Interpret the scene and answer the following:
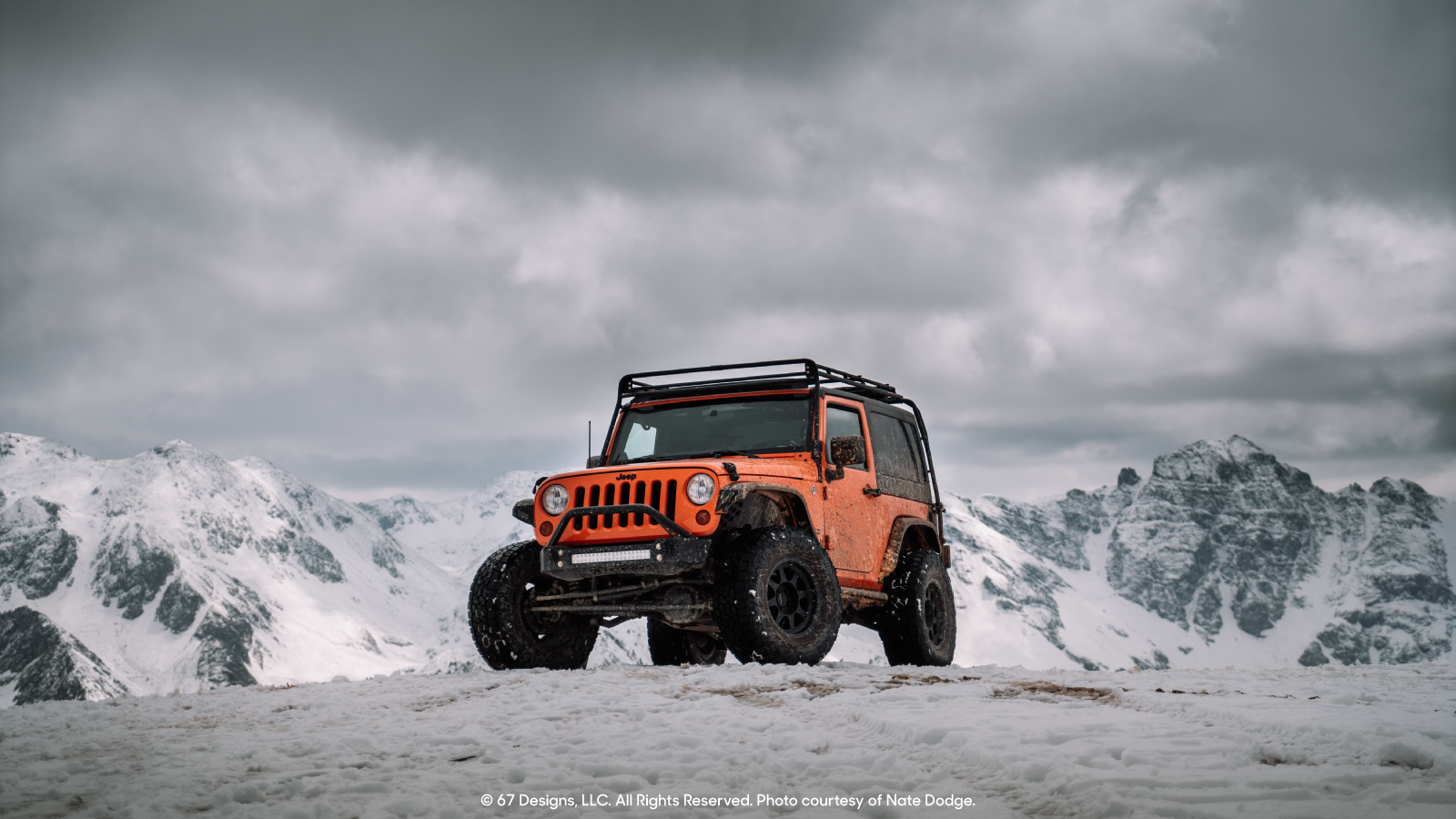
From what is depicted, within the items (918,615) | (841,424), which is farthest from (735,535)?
(918,615)

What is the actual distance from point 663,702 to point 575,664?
371 centimetres

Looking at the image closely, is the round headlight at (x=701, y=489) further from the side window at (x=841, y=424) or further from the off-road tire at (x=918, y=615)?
the off-road tire at (x=918, y=615)

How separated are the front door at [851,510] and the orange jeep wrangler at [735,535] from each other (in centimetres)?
2

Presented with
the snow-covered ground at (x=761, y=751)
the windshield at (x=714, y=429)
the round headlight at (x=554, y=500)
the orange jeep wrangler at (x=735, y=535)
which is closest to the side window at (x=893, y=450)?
the orange jeep wrangler at (x=735, y=535)

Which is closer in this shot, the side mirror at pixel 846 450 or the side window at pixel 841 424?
the side mirror at pixel 846 450

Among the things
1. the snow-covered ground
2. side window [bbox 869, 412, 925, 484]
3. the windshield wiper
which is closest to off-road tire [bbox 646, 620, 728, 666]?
the windshield wiper

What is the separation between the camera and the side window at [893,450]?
464 inches

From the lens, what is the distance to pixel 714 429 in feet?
36.7

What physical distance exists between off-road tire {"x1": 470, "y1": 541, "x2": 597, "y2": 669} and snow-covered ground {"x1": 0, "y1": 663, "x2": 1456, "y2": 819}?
178 centimetres

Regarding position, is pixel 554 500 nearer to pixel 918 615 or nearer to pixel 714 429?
pixel 714 429

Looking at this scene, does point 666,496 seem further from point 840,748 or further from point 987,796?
point 987,796

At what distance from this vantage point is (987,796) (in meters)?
4.80

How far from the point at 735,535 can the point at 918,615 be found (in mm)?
2708

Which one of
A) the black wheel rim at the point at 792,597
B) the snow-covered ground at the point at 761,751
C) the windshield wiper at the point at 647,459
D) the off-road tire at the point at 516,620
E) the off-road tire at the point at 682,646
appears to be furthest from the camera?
the off-road tire at the point at 682,646
